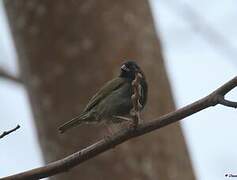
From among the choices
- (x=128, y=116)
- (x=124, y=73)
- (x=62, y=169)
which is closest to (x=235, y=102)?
(x=62, y=169)

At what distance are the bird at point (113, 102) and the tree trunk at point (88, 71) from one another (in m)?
0.27

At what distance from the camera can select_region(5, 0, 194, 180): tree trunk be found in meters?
3.64

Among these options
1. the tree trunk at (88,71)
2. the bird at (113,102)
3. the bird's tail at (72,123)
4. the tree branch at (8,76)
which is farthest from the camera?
the tree branch at (8,76)

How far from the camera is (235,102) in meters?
2.02

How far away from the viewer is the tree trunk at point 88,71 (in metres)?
3.64

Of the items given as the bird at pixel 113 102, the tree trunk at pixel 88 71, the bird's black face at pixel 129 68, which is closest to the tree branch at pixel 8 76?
the tree trunk at pixel 88 71

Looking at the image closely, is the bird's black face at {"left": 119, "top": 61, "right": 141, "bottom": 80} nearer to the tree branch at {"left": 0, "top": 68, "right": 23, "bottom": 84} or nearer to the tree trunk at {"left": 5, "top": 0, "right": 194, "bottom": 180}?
the tree trunk at {"left": 5, "top": 0, "right": 194, "bottom": 180}

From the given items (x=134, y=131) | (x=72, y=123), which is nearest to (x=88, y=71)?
(x=72, y=123)

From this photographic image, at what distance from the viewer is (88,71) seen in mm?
3752

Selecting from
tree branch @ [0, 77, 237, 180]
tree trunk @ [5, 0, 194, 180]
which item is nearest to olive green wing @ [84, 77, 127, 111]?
tree trunk @ [5, 0, 194, 180]

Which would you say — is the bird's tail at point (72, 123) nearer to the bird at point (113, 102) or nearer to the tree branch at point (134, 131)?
the bird at point (113, 102)

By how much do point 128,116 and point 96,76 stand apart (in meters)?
0.74

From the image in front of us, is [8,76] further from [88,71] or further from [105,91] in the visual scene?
[105,91]

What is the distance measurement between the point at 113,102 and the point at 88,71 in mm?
630
